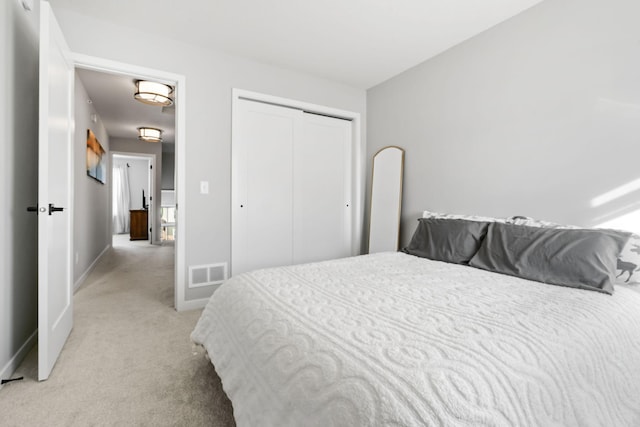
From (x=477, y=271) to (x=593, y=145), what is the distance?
1093 millimetres

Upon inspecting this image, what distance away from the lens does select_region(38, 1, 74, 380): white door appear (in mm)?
1629

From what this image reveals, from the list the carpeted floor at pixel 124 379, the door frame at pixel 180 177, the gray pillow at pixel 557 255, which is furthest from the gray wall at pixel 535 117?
the carpeted floor at pixel 124 379

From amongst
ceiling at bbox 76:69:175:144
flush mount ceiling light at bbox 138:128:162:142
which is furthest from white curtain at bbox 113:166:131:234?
flush mount ceiling light at bbox 138:128:162:142

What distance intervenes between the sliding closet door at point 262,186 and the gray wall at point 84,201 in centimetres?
178

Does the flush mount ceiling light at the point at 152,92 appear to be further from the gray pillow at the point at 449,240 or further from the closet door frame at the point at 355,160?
the gray pillow at the point at 449,240

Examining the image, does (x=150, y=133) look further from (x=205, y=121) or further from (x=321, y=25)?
(x=321, y=25)

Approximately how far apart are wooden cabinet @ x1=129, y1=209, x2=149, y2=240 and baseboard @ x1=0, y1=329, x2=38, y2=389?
22.1ft

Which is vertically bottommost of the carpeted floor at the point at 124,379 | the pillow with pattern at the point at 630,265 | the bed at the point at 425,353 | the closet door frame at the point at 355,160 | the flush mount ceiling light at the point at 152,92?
the carpeted floor at the point at 124,379

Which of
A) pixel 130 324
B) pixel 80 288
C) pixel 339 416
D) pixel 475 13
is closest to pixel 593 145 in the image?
pixel 475 13

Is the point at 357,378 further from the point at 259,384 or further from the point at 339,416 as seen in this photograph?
the point at 259,384

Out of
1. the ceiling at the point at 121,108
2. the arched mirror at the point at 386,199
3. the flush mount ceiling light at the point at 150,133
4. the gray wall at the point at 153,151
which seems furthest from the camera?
the gray wall at the point at 153,151

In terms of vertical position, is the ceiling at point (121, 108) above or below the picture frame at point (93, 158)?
above

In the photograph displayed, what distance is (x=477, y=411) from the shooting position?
670 mm

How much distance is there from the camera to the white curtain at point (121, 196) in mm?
A: 9422
